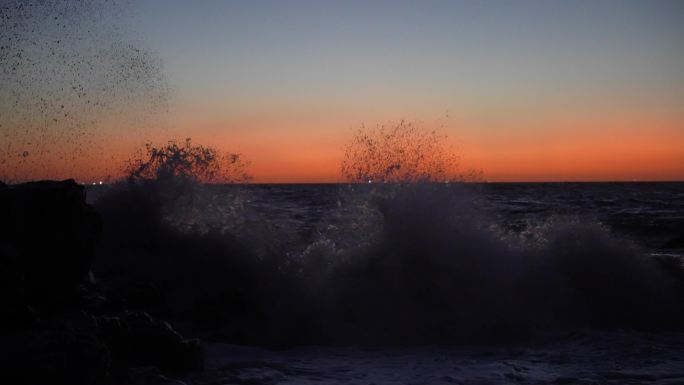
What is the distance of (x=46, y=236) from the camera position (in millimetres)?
4020

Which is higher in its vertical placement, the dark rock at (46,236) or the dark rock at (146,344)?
the dark rock at (46,236)

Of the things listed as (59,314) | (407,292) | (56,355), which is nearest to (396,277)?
(407,292)

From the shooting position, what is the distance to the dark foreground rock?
11.2 feet

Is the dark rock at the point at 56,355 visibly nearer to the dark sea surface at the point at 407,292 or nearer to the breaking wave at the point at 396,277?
the dark sea surface at the point at 407,292

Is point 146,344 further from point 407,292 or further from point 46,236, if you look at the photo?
point 407,292

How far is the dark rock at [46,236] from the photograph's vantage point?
154 inches

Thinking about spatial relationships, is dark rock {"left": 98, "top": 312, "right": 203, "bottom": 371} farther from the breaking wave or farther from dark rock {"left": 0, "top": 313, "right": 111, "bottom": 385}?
the breaking wave

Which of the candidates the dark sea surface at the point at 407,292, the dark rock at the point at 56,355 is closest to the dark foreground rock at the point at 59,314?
the dark rock at the point at 56,355

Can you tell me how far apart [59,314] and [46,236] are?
0.61 m

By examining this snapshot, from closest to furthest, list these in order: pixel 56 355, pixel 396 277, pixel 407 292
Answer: pixel 56 355 → pixel 407 292 → pixel 396 277

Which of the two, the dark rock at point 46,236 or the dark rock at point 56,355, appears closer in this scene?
the dark rock at point 56,355

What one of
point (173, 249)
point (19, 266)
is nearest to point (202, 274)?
point (173, 249)

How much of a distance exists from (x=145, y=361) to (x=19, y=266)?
1229 millimetres

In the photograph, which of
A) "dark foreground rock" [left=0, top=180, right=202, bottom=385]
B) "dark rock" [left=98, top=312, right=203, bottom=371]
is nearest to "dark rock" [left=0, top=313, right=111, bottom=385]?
"dark foreground rock" [left=0, top=180, right=202, bottom=385]
